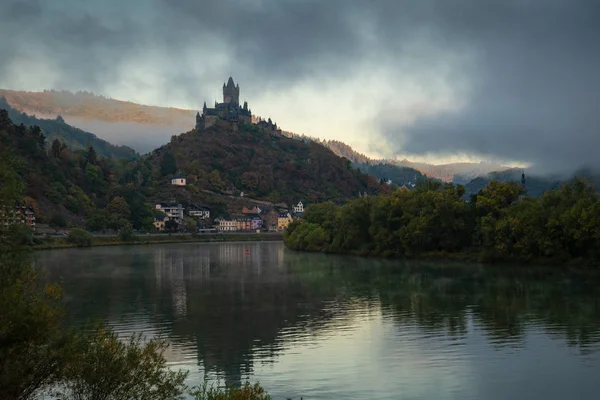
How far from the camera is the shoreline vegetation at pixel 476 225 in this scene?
2781 inches

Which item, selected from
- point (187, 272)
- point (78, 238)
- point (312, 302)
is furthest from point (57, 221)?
point (312, 302)

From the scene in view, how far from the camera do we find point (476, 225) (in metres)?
86.8

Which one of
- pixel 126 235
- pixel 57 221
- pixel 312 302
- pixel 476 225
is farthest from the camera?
pixel 126 235

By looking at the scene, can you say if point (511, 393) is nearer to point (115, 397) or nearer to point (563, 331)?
point (563, 331)

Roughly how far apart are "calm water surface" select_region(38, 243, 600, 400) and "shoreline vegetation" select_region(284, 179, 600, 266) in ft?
14.7

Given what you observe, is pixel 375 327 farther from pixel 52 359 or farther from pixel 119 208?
pixel 119 208

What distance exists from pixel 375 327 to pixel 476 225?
5199cm

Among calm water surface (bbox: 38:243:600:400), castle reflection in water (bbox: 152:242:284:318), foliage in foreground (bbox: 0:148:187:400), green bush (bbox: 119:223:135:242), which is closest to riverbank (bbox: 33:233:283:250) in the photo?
green bush (bbox: 119:223:135:242)

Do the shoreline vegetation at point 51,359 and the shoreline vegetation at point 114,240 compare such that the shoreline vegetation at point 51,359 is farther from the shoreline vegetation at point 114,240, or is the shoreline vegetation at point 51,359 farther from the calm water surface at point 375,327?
the shoreline vegetation at point 114,240

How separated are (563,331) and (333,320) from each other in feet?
48.1

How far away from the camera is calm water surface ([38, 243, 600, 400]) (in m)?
26.7

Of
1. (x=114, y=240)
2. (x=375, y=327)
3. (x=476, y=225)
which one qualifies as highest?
(x=476, y=225)

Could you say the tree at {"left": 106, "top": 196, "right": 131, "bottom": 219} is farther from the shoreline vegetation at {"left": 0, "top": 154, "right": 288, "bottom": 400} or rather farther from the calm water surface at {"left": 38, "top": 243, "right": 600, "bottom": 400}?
the shoreline vegetation at {"left": 0, "top": 154, "right": 288, "bottom": 400}

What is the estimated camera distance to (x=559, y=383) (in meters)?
26.3
